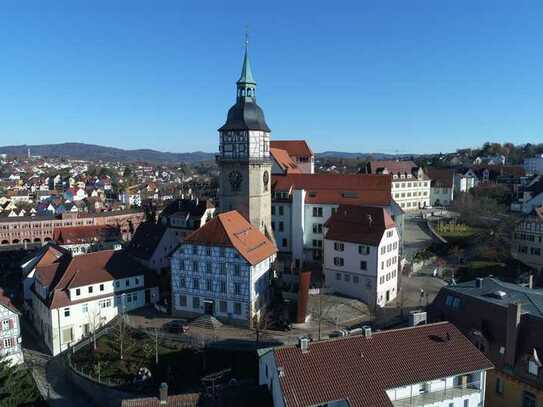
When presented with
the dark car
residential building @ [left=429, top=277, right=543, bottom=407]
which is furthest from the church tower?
residential building @ [left=429, top=277, right=543, bottom=407]

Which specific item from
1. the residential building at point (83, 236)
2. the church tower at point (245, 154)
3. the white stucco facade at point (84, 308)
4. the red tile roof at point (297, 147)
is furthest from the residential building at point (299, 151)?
the white stucco facade at point (84, 308)

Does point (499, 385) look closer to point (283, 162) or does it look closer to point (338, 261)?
point (338, 261)

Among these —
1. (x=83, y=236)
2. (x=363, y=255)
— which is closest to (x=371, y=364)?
(x=363, y=255)

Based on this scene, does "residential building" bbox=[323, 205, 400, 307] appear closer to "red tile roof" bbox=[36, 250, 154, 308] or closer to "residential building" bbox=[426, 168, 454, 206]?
"red tile roof" bbox=[36, 250, 154, 308]

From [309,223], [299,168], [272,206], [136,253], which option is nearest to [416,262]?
[309,223]

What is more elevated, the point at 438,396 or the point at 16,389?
the point at 438,396

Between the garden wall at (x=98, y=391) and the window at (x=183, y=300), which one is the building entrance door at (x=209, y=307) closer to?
the window at (x=183, y=300)
